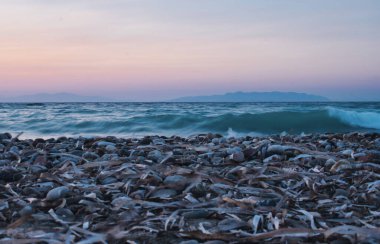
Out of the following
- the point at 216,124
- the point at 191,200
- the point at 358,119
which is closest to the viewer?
the point at 191,200

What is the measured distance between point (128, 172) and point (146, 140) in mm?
2140

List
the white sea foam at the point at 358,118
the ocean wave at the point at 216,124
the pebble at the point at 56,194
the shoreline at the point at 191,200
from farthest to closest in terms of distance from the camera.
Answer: the white sea foam at the point at 358,118
the ocean wave at the point at 216,124
the pebble at the point at 56,194
the shoreline at the point at 191,200

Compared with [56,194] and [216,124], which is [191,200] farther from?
[216,124]

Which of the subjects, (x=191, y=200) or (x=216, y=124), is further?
(x=216, y=124)

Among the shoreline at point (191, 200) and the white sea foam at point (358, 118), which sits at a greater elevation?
the shoreline at point (191, 200)

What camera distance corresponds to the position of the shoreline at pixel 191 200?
1.85m

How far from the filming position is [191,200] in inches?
92.0

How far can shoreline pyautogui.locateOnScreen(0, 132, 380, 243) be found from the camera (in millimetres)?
1854

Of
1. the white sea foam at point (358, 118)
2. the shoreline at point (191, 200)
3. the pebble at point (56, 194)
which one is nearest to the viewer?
the shoreline at point (191, 200)

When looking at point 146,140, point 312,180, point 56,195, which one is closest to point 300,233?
point 312,180

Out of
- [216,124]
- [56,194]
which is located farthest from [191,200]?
[216,124]

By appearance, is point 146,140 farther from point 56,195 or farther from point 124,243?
point 124,243

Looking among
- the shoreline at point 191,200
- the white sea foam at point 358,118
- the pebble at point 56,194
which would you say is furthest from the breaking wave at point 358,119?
the pebble at point 56,194

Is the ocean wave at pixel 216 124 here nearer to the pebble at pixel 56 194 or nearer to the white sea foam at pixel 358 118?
the white sea foam at pixel 358 118
